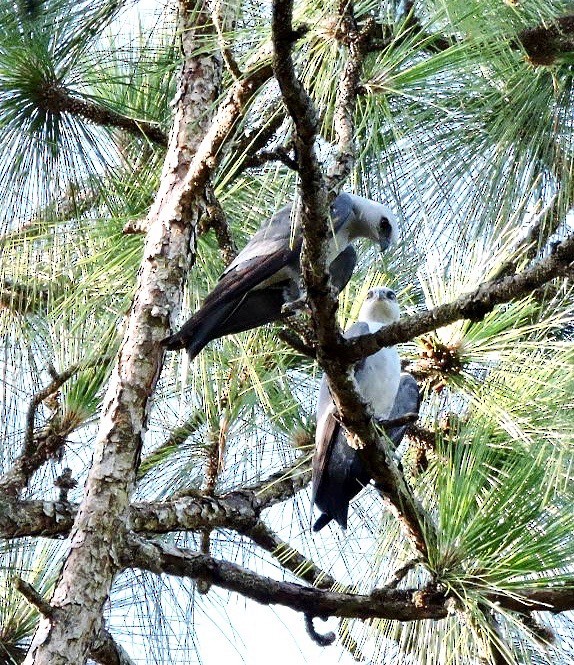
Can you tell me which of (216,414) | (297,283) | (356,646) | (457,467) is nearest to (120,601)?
(216,414)

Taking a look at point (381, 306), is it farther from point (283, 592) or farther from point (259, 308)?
point (283, 592)

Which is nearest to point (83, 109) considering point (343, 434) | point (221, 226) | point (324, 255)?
point (221, 226)

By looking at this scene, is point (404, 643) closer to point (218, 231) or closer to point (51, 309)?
point (218, 231)

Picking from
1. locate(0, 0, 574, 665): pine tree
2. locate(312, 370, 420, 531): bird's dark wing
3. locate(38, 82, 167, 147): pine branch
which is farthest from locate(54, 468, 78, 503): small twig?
locate(38, 82, 167, 147): pine branch

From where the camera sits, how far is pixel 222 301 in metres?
1.90

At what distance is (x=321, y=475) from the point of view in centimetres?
214

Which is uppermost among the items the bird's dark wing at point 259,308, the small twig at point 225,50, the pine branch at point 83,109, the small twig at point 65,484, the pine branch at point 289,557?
the pine branch at point 83,109

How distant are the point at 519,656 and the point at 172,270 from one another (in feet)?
3.03

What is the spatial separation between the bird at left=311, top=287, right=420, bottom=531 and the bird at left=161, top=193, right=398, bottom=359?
0.20 meters

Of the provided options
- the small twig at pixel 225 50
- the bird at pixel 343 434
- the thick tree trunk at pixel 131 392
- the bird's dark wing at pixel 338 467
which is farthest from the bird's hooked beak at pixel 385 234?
the small twig at pixel 225 50

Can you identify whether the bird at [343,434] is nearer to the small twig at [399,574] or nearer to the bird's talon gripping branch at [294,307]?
the bird's talon gripping branch at [294,307]

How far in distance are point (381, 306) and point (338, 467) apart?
45cm

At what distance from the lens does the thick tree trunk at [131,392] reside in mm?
1532

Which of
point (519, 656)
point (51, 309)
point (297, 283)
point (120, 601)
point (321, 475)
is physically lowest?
point (519, 656)
